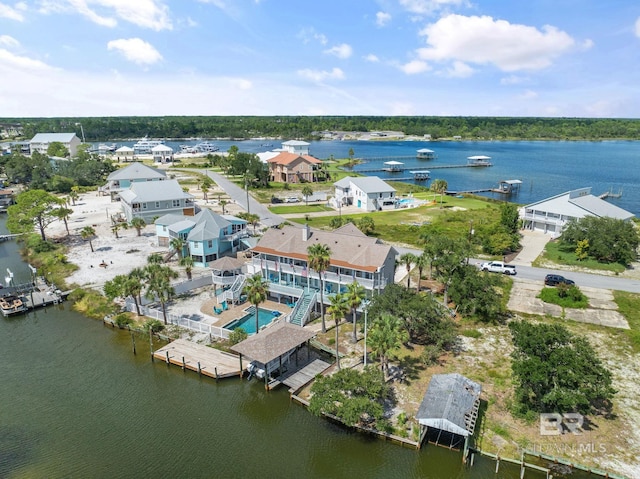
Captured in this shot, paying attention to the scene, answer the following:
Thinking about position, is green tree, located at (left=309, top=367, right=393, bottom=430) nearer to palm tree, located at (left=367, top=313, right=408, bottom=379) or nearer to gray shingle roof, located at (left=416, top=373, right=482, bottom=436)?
palm tree, located at (left=367, top=313, right=408, bottom=379)

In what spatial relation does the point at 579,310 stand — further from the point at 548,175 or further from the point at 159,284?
the point at 548,175

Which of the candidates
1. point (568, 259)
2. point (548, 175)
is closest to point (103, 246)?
point (568, 259)

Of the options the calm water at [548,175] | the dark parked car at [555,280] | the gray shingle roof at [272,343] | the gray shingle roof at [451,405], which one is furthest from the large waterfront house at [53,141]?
the gray shingle roof at [451,405]

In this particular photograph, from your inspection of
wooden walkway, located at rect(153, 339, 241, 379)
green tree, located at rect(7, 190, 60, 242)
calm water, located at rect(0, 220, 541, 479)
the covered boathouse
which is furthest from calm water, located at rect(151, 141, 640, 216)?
green tree, located at rect(7, 190, 60, 242)

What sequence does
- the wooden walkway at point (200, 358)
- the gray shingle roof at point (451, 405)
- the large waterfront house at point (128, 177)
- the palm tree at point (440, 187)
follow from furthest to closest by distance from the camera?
the palm tree at point (440, 187) → the large waterfront house at point (128, 177) → the wooden walkway at point (200, 358) → the gray shingle roof at point (451, 405)

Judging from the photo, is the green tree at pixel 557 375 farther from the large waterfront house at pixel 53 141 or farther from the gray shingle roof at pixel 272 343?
the large waterfront house at pixel 53 141

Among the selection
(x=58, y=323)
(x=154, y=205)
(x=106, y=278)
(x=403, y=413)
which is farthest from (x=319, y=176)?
(x=403, y=413)
